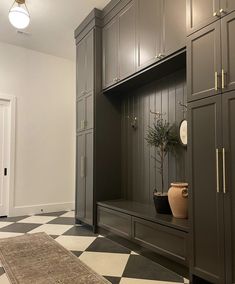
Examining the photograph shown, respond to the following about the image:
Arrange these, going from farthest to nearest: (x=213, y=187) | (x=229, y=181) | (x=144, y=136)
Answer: (x=144, y=136) < (x=213, y=187) < (x=229, y=181)

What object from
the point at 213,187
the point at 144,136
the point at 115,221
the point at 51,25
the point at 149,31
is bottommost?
the point at 115,221

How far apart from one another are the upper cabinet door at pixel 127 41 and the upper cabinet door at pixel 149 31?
0.12 metres

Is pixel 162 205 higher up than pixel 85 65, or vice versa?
pixel 85 65

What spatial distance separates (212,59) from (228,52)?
5.4 inches

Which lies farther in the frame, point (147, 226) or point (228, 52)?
point (147, 226)

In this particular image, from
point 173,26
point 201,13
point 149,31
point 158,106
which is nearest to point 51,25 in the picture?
point 149,31

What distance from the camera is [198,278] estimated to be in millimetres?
2039

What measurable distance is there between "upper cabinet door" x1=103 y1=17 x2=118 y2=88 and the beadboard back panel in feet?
1.32

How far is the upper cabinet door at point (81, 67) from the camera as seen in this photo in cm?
400

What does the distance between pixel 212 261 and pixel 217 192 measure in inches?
19.9

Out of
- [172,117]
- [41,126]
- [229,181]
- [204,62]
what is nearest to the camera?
[229,181]

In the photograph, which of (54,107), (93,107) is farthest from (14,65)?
(93,107)

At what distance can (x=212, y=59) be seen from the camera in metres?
1.95

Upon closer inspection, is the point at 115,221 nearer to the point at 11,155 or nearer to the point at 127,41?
the point at 127,41
